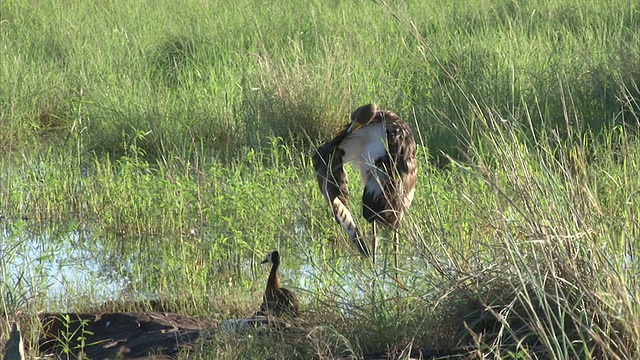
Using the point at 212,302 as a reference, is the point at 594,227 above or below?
above

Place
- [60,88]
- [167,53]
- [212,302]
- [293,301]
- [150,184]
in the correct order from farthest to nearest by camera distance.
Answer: [167,53] < [60,88] < [150,184] < [212,302] < [293,301]

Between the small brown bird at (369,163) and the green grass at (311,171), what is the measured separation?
0.19 meters

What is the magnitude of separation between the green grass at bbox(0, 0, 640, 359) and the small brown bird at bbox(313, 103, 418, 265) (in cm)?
19

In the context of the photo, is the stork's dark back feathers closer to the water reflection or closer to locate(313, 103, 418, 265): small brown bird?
locate(313, 103, 418, 265): small brown bird

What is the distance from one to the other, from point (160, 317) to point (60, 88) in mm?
4642

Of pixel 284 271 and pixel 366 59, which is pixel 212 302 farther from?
pixel 366 59

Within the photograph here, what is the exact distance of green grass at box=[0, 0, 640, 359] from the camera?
12.0 ft

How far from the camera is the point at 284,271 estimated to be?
5.66m

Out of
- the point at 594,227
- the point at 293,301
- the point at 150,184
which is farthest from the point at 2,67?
the point at 594,227

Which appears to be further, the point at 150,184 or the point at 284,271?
the point at 150,184

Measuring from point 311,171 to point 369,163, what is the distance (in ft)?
5.14

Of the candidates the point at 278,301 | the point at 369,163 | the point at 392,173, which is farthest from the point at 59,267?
the point at 392,173

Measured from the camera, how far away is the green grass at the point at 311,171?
12.0 ft

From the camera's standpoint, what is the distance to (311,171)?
22.9ft
